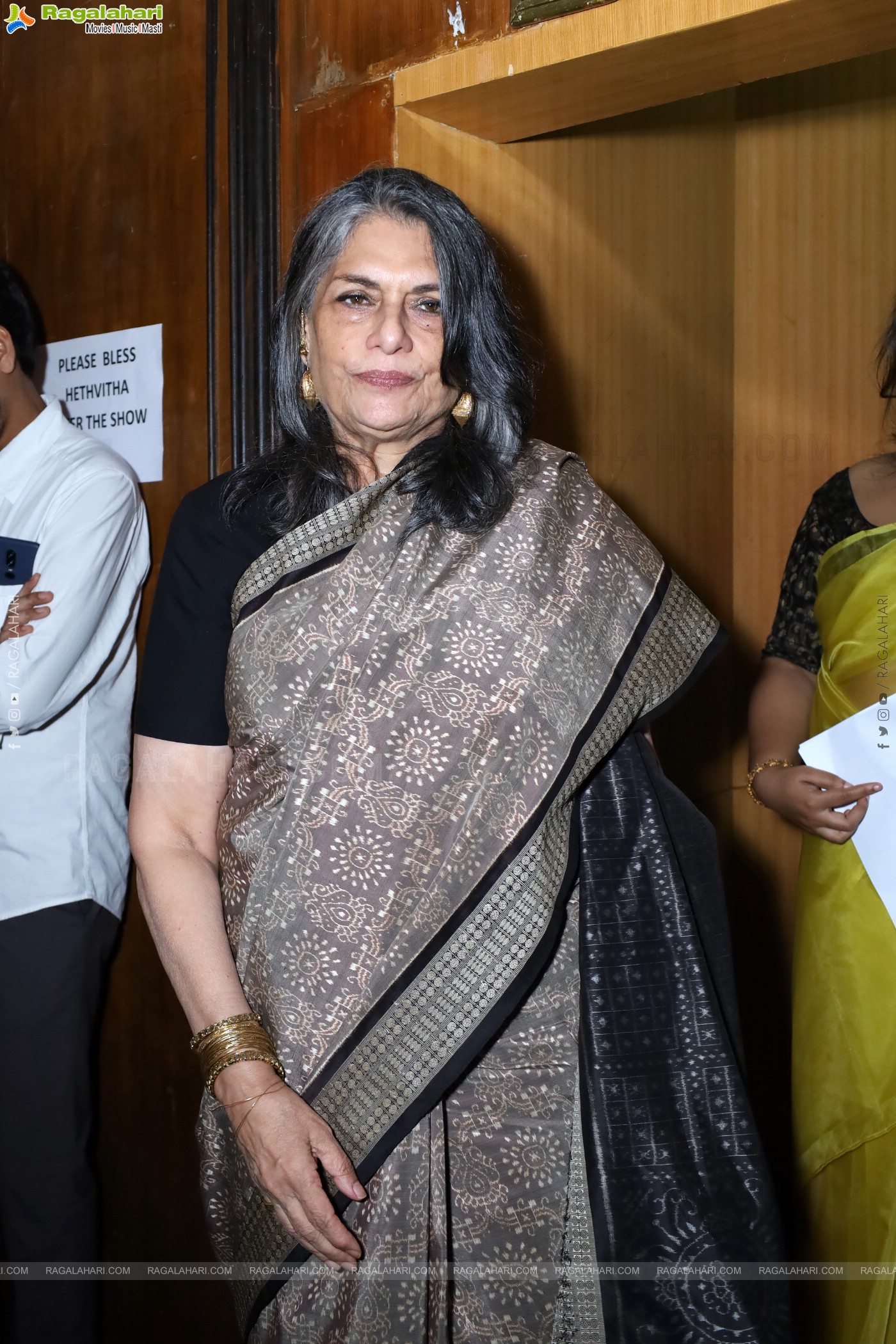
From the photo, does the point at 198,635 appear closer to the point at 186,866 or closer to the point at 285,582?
the point at 285,582

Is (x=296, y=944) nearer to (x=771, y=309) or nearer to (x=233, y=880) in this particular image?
(x=233, y=880)

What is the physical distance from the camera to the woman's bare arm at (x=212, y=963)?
1.12 meters

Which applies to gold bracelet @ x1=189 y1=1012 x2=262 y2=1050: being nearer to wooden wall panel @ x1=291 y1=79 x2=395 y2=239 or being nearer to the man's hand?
the man's hand

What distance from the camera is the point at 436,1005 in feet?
3.80

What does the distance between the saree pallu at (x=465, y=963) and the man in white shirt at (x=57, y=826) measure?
641 mm

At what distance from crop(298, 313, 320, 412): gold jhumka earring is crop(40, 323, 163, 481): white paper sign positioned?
60 cm

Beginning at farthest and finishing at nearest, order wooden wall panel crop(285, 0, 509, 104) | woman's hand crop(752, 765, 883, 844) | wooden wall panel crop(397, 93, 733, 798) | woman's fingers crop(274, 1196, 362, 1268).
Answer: wooden wall panel crop(397, 93, 733, 798)
wooden wall panel crop(285, 0, 509, 104)
woman's hand crop(752, 765, 883, 844)
woman's fingers crop(274, 1196, 362, 1268)

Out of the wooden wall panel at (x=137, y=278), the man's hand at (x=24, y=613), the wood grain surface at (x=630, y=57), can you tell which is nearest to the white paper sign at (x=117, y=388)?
the wooden wall panel at (x=137, y=278)

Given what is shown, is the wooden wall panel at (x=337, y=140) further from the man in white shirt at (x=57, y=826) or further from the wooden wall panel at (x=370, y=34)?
the man in white shirt at (x=57, y=826)

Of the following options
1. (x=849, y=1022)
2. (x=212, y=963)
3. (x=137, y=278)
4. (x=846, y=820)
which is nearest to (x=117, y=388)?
(x=137, y=278)

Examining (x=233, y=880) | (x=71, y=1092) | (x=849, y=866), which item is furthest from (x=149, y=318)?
(x=849, y=866)

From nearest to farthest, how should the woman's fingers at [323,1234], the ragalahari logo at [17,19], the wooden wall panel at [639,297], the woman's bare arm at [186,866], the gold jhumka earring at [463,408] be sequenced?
1. the woman's fingers at [323,1234]
2. the woman's bare arm at [186,866]
3. the gold jhumka earring at [463,408]
4. the wooden wall panel at [639,297]
5. the ragalahari logo at [17,19]

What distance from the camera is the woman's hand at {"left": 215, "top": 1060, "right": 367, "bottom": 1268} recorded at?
44.0 inches

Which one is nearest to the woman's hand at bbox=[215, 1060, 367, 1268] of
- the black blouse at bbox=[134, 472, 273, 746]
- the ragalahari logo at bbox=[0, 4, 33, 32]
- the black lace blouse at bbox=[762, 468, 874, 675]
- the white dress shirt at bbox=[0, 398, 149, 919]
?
the black blouse at bbox=[134, 472, 273, 746]
